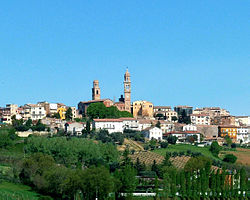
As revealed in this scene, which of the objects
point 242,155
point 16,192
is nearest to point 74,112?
point 242,155

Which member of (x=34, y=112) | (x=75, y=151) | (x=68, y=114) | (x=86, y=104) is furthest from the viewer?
(x=86, y=104)

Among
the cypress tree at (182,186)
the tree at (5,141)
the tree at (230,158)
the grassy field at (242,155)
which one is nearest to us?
the cypress tree at (182,186)

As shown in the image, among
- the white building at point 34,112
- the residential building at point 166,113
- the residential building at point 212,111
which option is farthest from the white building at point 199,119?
the white building at point 34,112

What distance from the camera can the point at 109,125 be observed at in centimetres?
9719

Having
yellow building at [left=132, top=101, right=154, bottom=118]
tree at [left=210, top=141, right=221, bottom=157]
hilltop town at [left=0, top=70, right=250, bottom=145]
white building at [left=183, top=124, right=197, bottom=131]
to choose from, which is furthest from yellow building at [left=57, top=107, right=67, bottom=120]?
tree at [left=210, top=141, right=221, bottom=157]

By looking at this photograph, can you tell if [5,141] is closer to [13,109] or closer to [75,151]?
[75,151]

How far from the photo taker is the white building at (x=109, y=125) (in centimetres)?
9688

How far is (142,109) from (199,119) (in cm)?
1190

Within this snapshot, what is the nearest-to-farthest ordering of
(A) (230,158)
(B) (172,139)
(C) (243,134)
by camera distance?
(A) (230,158) → (B) (172,139) → (C) (243,134)

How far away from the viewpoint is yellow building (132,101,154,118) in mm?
122625

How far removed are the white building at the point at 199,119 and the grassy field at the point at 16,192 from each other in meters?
69.1

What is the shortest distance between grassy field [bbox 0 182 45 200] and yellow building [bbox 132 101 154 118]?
67.7 meters

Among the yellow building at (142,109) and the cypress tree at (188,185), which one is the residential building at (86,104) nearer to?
the yellow building at (142,109)

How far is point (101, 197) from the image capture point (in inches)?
1981
